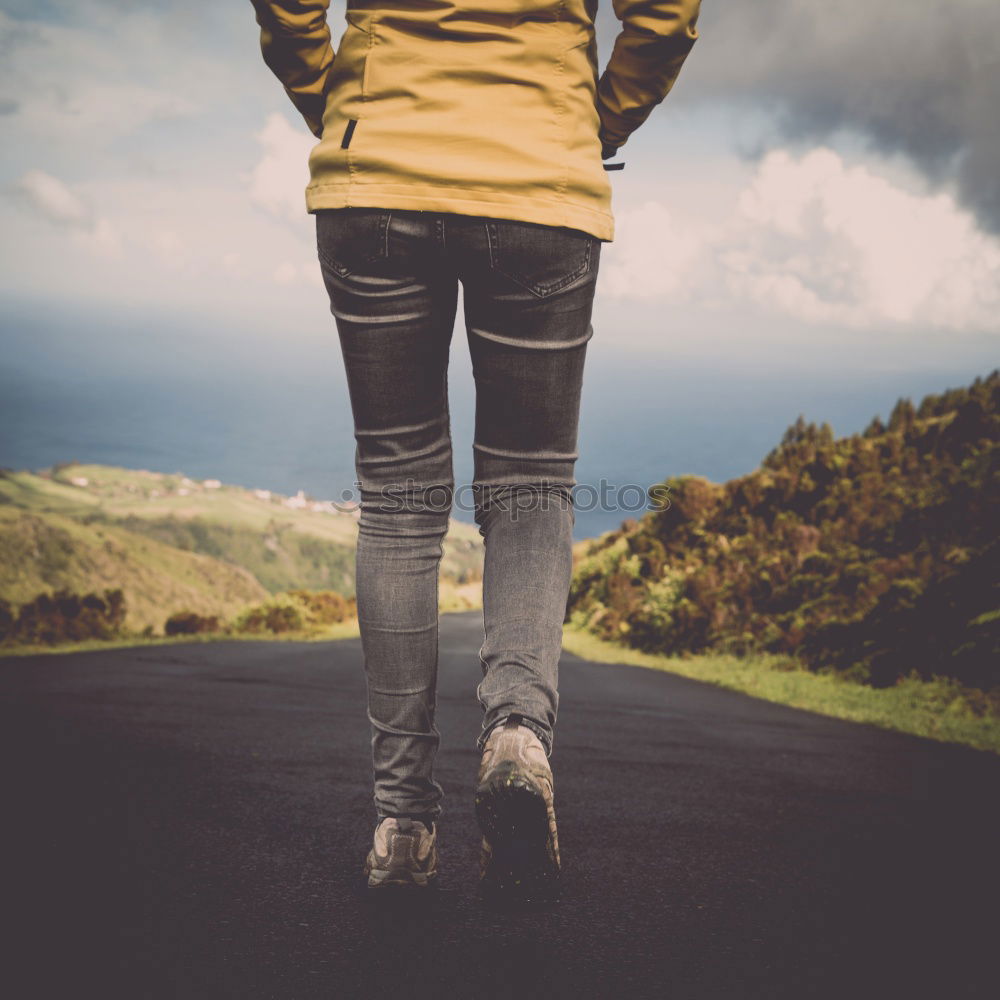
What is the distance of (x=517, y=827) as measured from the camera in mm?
1237

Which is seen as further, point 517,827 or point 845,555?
point 845,555

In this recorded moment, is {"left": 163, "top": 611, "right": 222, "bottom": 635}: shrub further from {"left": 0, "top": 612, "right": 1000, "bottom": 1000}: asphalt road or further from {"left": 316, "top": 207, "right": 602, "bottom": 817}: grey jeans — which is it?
{"left": 316, "top": 207, "right": 602, "bottom": 817}: grey jeans

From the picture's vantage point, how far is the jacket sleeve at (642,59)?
1.47 metres

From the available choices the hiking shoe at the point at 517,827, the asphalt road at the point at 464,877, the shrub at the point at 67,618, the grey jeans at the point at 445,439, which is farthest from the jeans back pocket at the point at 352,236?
the shrub at the point at 67,618

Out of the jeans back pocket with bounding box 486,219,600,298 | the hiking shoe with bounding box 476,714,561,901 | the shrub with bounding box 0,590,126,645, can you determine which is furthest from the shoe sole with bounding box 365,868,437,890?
the shrub with bounding box 0,590,126,645

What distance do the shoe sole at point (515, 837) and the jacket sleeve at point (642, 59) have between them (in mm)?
1314

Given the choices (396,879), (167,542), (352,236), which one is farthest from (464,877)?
(167,542)

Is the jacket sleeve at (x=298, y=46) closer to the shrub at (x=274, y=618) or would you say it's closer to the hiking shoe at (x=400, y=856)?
the hiking shoe at (x=400, y=856)

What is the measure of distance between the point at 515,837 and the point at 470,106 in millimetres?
1271

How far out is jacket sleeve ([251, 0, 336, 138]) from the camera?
148 centimetres

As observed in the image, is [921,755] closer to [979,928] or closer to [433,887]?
[979,928]

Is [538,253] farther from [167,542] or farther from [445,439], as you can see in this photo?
[167,542]

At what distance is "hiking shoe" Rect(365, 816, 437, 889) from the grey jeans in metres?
0.03

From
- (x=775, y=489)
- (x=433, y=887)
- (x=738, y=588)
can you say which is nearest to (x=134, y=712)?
(x=433, y=887)
